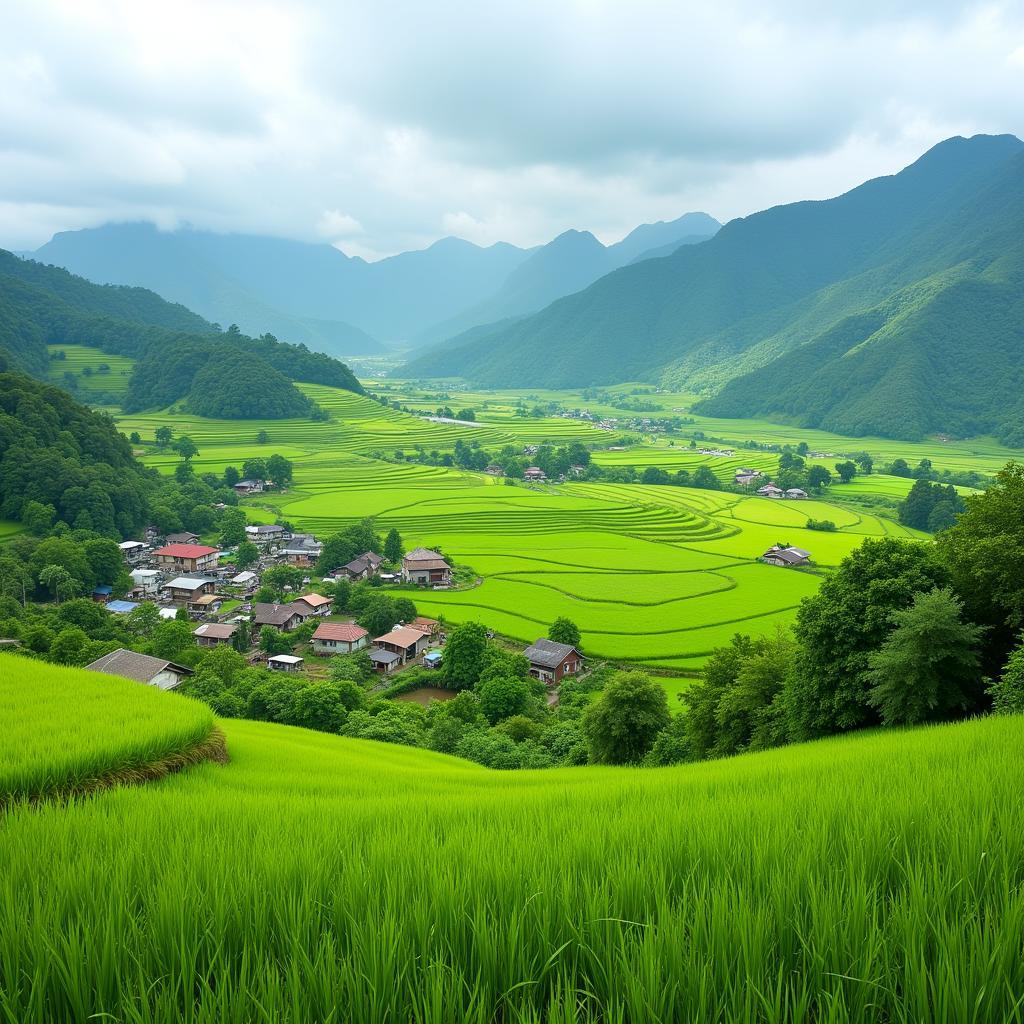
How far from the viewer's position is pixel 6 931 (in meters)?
2.49

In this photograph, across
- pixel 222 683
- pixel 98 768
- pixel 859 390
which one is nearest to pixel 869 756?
pixel 98 768

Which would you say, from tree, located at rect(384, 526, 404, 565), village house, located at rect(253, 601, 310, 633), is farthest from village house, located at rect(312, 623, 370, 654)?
tree, located at rect(384, 526, 404, 565)

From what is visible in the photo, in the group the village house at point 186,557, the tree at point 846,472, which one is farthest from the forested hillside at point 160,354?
the tree at point 846,472

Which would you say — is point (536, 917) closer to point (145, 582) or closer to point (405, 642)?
point (405, 642)

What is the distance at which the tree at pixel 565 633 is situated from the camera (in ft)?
115

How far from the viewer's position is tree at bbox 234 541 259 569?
174 ft

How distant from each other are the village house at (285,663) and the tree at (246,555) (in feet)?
63.5

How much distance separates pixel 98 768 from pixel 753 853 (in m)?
7.51

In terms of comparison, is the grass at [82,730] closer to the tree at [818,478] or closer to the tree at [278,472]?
the tree at [278,472]

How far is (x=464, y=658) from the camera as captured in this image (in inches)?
A: 1284

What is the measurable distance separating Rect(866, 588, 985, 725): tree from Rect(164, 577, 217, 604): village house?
4355cm

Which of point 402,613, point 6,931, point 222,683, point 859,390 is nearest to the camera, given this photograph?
point 6,931

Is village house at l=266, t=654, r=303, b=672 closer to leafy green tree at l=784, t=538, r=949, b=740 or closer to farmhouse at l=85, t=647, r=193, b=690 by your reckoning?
farmhouse at l=85, t=647, r=193, b=690

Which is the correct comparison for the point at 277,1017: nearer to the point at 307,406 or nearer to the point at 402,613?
the point at 402,613
